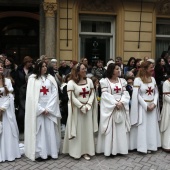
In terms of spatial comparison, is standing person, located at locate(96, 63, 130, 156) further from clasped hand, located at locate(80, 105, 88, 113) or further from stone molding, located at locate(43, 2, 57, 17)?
stone molding, located at locate(43, 2, 57, 17)

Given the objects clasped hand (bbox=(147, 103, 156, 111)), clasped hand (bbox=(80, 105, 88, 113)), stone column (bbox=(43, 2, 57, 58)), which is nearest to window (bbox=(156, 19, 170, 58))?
stone column (bbox=(43, 2, 57, 58))

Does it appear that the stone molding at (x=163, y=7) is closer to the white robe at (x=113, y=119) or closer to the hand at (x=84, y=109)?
the white robe at (x=113, y=119)

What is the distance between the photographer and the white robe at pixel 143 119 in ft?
20.2

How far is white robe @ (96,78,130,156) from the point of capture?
588cm

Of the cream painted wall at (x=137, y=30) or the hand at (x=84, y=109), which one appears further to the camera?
the cream painted wall at (x=137, y=30)

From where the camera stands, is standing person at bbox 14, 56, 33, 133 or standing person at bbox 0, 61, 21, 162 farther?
standing person at bbox 14, 56, 33, 133

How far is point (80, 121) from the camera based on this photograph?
581 cm

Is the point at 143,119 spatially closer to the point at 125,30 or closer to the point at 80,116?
the point at 80,116

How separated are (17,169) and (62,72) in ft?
13.3

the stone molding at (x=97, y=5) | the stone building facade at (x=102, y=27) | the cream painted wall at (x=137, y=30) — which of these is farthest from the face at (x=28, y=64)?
the cream painted wall at (x=137, y=30)

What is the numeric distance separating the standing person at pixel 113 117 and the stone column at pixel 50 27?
4760 mm

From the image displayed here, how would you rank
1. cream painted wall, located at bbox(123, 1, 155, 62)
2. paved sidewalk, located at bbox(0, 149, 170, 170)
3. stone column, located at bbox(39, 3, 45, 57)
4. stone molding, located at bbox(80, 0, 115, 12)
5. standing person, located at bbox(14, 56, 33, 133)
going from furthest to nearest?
cream painted wall, located at bbox(123, 1, 155, 62) → stone molding, located at bbox(80, 0, 115, 12) → stone column, located at bbox(39, 3, 45, 57) → standing person, located at bbox(14, 56, 33, 133) → paved sidewalk, located at bbox(0, 149, 170, 170)

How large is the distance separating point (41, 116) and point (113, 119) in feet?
4.71

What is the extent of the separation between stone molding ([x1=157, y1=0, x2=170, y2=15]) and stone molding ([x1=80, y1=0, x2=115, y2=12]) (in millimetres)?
2004
